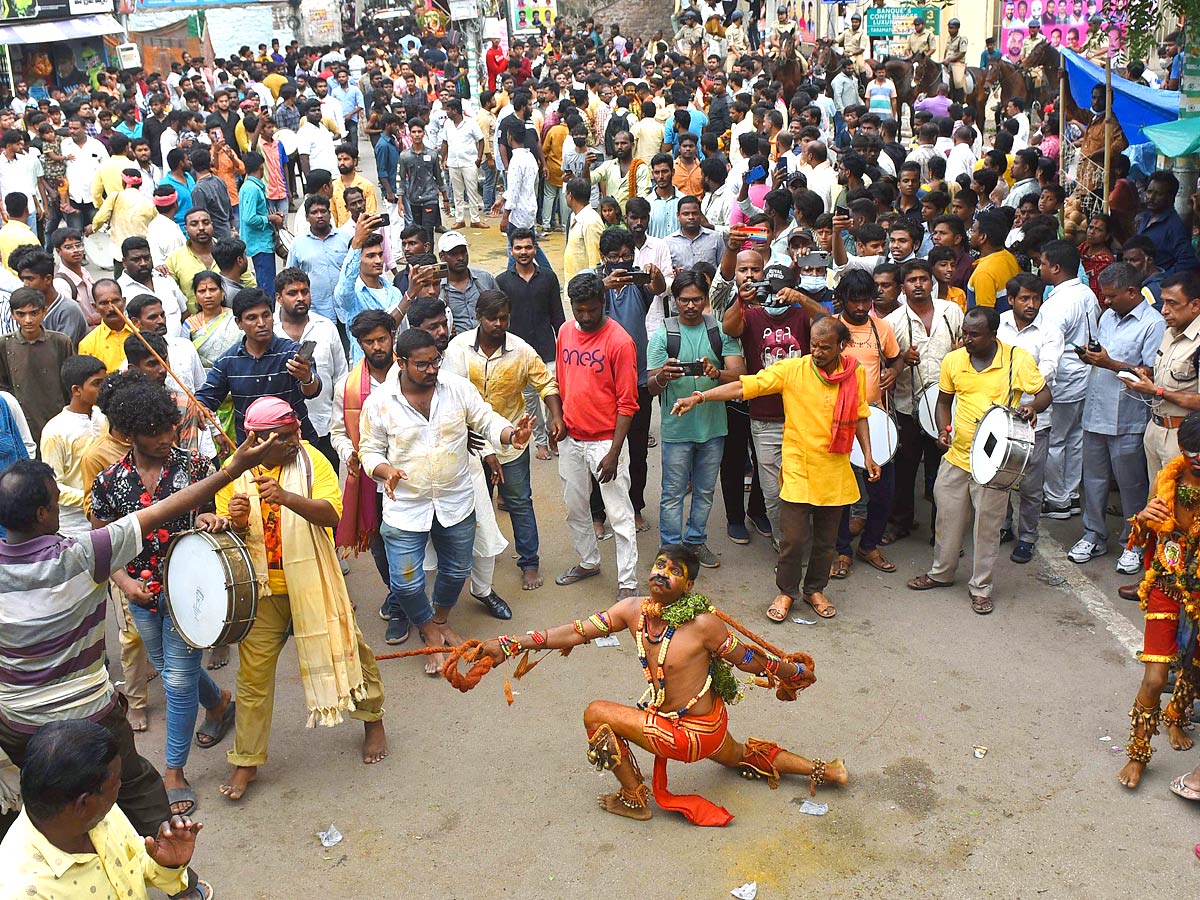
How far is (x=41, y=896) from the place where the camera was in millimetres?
3096

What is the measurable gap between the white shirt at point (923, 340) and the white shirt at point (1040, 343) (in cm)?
29

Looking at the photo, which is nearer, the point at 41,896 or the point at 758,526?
the point at 41,896

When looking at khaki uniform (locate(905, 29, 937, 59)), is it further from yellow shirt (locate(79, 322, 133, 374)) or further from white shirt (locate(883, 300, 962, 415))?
yellow shirt (locate(79, 322, 133, 374))

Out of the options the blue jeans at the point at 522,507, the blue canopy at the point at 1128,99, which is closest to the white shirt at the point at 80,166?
the blue jeans at the point at 522,507

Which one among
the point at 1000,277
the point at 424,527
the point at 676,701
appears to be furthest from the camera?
the point at 1000,277

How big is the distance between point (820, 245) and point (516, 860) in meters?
5.27

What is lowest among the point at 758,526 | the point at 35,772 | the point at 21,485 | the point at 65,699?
the point at 758,526

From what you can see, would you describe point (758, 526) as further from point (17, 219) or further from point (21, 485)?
point (17, 219)

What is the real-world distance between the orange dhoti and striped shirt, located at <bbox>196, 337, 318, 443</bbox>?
115 inches

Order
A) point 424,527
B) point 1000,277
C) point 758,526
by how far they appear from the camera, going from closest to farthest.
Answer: point 424,527, point 758,526, point 1000,277

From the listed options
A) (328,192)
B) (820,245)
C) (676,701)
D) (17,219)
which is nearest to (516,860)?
(676,701)

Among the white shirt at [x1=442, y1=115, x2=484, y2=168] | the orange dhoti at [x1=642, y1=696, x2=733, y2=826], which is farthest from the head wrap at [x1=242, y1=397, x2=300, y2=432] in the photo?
the white shirt at [x1=442, y1=115, x2=484, y2=168]

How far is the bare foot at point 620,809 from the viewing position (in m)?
5.06

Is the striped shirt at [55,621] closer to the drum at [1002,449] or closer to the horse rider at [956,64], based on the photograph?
the drum at [1002,449]
